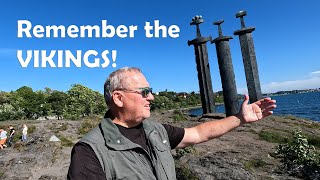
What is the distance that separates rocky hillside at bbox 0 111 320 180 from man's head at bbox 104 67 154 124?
4742 millimetres

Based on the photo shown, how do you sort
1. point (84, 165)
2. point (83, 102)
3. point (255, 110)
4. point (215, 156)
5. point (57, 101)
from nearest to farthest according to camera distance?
1. point (84, 165)
2. point (255, 110)
3. point (215, 156)
4. point (83, 102)
5. point (57, 101)

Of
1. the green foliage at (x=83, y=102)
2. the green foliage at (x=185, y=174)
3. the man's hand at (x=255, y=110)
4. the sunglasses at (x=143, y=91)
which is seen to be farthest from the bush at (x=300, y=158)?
the green foliage at (x=83, y=102)

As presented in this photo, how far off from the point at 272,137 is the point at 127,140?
33.0 feet

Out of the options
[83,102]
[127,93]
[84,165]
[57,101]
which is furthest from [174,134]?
[57,101]

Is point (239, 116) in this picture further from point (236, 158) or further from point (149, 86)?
point (236, 158)

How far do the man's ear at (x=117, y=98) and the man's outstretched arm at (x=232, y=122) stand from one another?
1.14 metres

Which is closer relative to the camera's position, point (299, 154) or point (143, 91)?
point (143, 91)

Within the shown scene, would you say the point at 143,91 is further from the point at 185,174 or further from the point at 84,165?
the point at 185,174

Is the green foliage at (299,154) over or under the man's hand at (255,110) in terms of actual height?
under

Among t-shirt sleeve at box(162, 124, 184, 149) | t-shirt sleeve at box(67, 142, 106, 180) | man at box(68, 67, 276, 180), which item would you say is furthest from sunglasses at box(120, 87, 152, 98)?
t-shirt sleeve at box(67, 142, 106, 180)

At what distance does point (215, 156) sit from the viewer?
28.0 feet

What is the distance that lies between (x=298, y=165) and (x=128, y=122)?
578cm

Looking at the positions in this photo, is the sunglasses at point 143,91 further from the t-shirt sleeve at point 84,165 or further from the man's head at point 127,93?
the t-shirt sleeve at point 84,165

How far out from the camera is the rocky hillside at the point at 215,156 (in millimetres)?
7629
